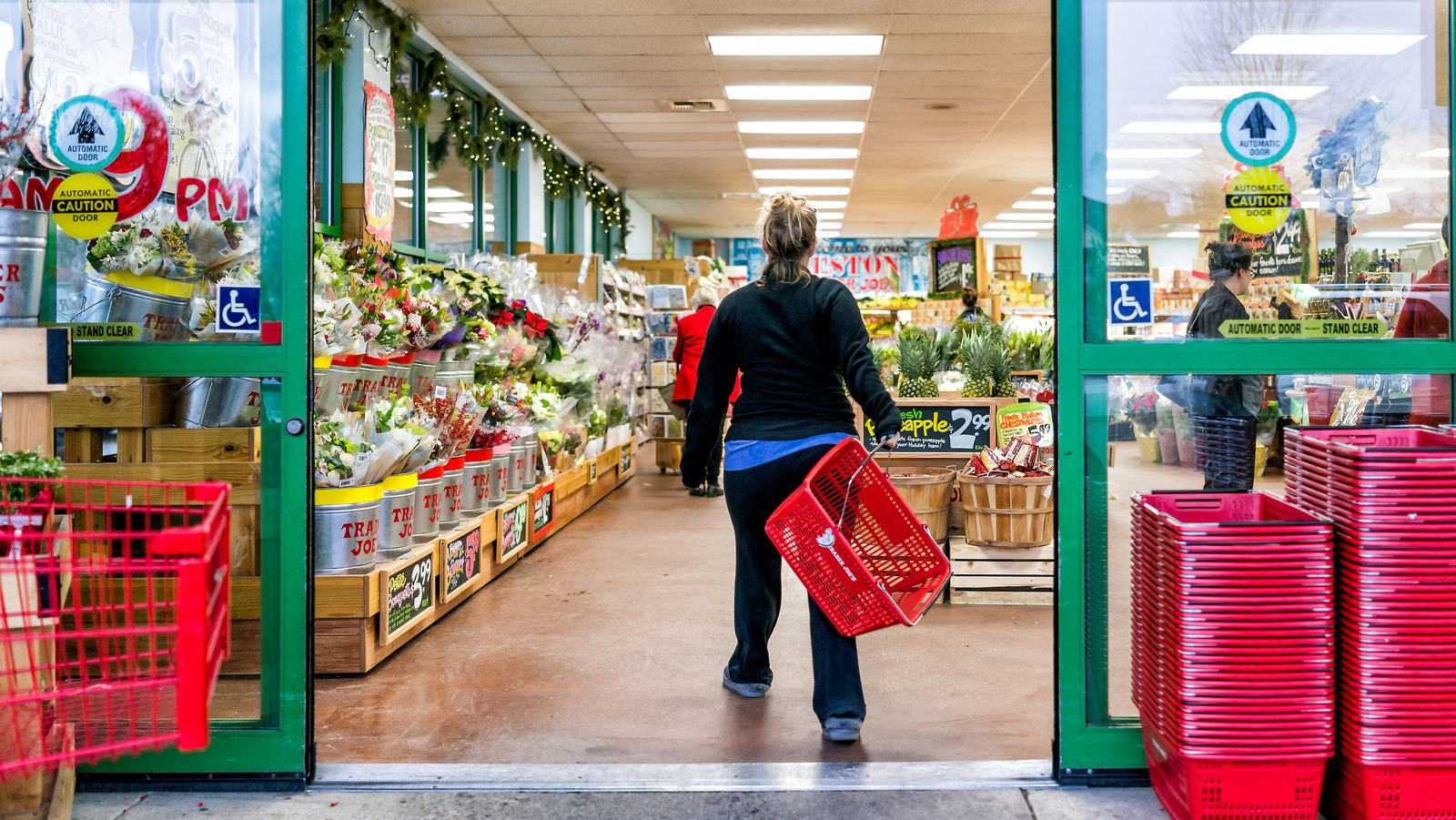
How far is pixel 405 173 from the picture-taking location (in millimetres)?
7547

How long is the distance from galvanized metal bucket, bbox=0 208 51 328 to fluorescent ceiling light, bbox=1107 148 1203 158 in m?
2.55

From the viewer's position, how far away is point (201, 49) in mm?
2627

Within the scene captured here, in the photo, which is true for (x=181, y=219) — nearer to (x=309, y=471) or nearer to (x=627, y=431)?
(x=309, y=471)

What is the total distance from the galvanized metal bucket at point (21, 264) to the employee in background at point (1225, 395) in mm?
2767

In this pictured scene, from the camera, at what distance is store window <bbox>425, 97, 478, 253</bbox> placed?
26.2 feet

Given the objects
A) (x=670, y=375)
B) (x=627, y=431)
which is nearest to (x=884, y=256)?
(x=670, y=375)

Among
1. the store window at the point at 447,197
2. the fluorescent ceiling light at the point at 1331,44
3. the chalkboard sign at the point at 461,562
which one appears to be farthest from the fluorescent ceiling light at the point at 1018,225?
the fluorescent ceiling light at the point at 1331,44

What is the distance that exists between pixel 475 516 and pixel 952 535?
2.19 m

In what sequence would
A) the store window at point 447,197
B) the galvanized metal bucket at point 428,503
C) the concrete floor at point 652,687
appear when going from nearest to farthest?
1. the concrete floor at point 652,687
2. the galvanized metal bucket at point 428,503
3. the store window at point 447,197

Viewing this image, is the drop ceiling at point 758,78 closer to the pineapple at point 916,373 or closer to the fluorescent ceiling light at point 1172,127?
the pineapple at point 916,373

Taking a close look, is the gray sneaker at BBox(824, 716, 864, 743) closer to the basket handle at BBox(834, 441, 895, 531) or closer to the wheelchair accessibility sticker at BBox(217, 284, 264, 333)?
the basket handle at BBox(834, 441, 895, 531)

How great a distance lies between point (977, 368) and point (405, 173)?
4.56m

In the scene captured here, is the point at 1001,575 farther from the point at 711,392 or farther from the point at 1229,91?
the point at 1229,91

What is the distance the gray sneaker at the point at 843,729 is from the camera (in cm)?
290
